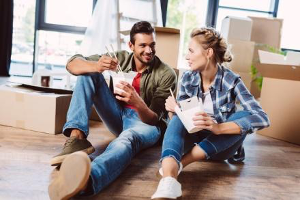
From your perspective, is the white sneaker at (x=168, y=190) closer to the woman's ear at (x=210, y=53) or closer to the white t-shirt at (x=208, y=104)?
the white t-shirt at (x=208, y=104)

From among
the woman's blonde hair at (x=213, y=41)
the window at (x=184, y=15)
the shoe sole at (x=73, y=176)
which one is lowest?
the shoe sole at (x=73, y=176)

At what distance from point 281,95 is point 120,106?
1.25 metres

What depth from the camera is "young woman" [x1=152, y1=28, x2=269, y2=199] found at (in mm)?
1230

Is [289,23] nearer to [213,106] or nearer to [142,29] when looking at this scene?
[142,29]

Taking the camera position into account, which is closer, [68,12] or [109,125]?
[109,125]

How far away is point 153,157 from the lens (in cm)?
158

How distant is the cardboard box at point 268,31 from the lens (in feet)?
13.1

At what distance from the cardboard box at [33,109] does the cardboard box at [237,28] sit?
2.39 meters

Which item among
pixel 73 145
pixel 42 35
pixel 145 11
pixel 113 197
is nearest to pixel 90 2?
pixel 42 35

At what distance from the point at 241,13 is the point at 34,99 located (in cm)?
387

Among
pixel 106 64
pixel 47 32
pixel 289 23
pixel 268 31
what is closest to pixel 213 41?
pixel 106 64

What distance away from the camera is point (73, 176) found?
2.93 ft

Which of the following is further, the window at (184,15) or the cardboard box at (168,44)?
the window at (184,15)

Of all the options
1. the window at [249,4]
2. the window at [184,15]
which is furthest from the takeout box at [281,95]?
the window at [249,4]
